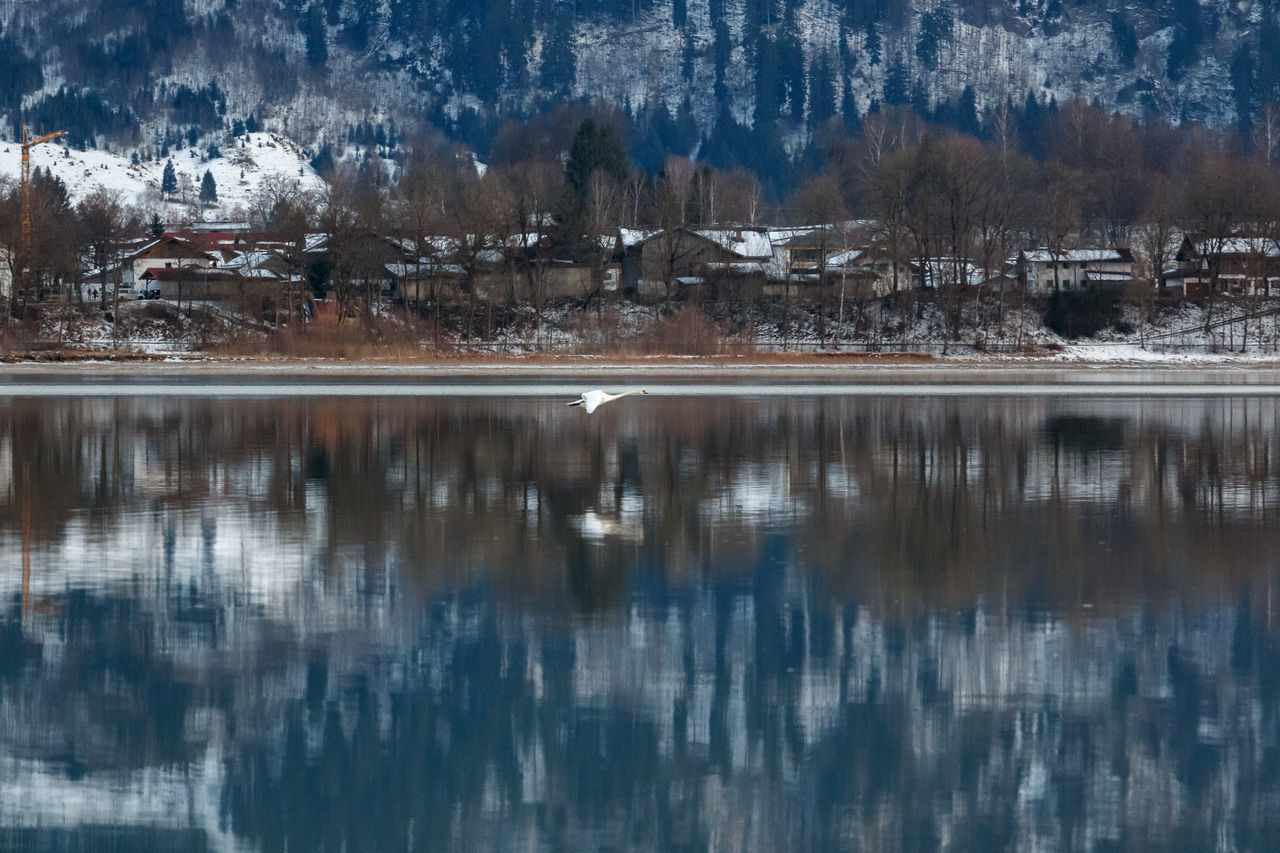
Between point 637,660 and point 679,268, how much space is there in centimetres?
7975

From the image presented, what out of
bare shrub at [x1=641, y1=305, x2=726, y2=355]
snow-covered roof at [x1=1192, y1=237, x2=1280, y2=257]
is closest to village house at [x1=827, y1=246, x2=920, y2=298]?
bare shrub at [x1=641, y1=305, x2=726, y2=355]

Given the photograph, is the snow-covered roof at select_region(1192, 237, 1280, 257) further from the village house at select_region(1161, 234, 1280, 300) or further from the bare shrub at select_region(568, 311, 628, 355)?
the bare shrub at select_region(568, 311, 628, 355)

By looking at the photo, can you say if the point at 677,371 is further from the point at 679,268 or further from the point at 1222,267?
the point at 1222,267

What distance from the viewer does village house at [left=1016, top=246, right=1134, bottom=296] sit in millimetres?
91188

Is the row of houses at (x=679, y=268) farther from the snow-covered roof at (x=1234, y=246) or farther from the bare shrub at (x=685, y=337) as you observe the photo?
the bare shrub at (x=685, y=337)

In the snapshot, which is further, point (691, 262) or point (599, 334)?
point (691, 262)

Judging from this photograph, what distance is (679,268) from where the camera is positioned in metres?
90.9

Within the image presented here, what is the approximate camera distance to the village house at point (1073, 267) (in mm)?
91188

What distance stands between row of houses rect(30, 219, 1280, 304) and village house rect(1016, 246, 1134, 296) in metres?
0.12

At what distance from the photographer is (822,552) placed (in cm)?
1661

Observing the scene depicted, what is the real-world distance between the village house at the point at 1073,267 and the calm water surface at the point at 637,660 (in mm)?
70637

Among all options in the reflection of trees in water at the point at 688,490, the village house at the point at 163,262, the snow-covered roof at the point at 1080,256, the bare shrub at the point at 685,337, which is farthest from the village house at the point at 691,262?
the reflection of trees in water at the point at 688,490

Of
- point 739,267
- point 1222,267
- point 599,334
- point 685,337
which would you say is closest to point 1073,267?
point 1222,267

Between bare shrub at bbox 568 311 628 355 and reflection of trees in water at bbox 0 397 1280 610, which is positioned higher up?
bare shrub at bbox 568 311 628 355
